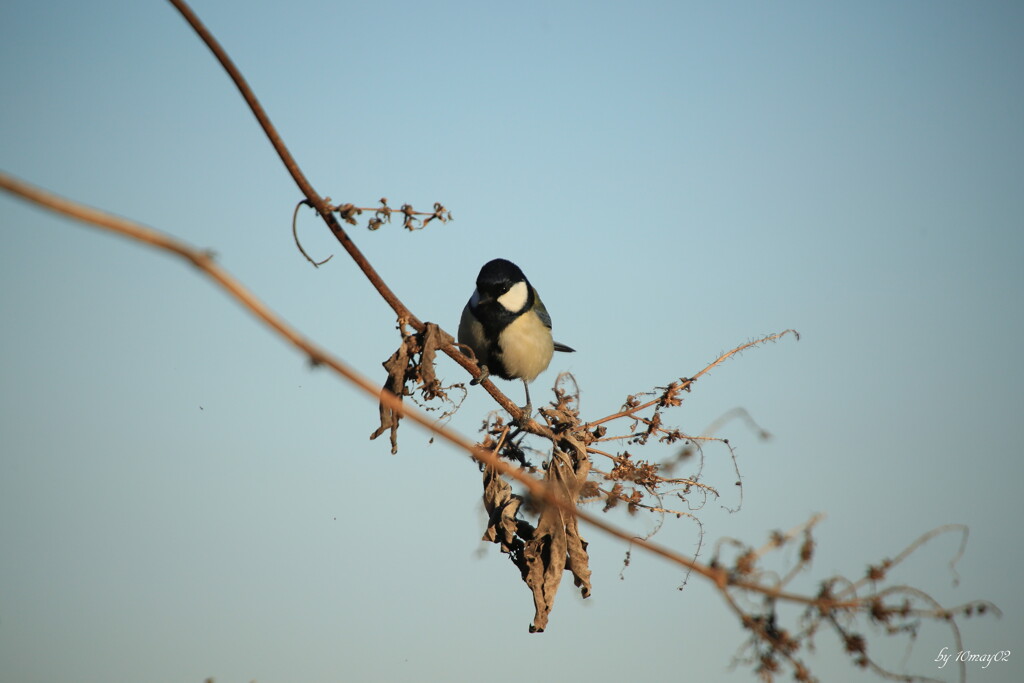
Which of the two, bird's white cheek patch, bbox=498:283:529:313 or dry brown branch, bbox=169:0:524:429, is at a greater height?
bird's white cheek patch, bbox=498:283:529:313

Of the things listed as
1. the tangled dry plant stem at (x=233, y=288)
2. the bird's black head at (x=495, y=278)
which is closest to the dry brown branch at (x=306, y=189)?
the tangled dry plant stem at (x=233, y=288)

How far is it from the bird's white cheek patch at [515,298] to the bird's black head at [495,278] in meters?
0.06

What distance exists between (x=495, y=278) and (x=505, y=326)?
0.34 meters

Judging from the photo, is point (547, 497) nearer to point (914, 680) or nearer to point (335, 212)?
point (914, 680)

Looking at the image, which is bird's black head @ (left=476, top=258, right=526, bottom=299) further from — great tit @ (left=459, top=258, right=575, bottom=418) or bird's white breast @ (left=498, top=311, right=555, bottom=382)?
bird's white breast @ (left=498, top=311, right=555, bottom=382)

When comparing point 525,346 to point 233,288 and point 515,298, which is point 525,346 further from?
point 233,288

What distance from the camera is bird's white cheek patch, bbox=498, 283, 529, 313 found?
497 cm

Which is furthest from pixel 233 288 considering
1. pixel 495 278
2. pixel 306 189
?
pixel 495 278

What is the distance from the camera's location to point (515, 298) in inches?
200

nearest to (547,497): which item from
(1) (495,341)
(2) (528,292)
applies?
(1) (495,341)

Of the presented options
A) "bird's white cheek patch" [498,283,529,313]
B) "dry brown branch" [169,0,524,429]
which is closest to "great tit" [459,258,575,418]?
"bird's white cheek patch" [498,283,529,313]

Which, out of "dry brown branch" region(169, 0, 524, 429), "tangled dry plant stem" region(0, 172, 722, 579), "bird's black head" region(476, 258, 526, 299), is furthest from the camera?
"bird's black head" region(476, 258, 526, 299)

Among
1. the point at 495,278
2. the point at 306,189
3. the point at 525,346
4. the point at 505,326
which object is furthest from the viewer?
the point at 525,346

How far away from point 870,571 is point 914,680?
0.53 ft
